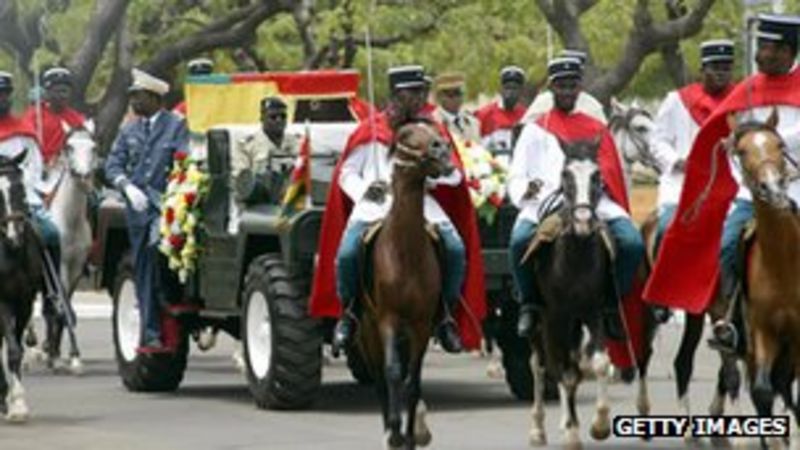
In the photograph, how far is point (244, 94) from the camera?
23.8 metres

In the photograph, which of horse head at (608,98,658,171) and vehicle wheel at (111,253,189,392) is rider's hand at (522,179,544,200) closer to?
horse head at (608,98,658,171)

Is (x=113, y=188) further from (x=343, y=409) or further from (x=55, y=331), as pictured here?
(x=343, y=409)

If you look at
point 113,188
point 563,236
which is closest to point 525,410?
point 563,236

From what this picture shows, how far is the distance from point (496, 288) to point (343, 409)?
1.59 metres

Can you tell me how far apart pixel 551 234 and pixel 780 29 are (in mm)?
2402

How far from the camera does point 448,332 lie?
56.3ft

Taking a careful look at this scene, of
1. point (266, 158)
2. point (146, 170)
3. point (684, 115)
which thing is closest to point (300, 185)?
point (266, 158)

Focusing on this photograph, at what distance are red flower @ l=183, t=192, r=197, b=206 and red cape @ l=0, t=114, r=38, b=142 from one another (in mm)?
1355

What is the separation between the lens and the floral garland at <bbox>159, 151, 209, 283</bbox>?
22.4 metres

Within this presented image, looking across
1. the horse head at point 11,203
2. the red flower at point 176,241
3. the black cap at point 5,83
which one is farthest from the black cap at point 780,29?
the black cap at point 5,83

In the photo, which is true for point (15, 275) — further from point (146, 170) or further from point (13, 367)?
point (146, 170)

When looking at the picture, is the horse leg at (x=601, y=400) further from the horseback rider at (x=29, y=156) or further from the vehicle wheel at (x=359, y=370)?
the horseback rider at (x=29, y=156)

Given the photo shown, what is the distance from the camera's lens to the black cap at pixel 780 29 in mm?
15742

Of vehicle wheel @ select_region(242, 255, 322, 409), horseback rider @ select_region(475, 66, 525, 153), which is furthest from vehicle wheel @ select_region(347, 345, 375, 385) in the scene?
horseback rider @ select_region(475, 66, 525, 153)
